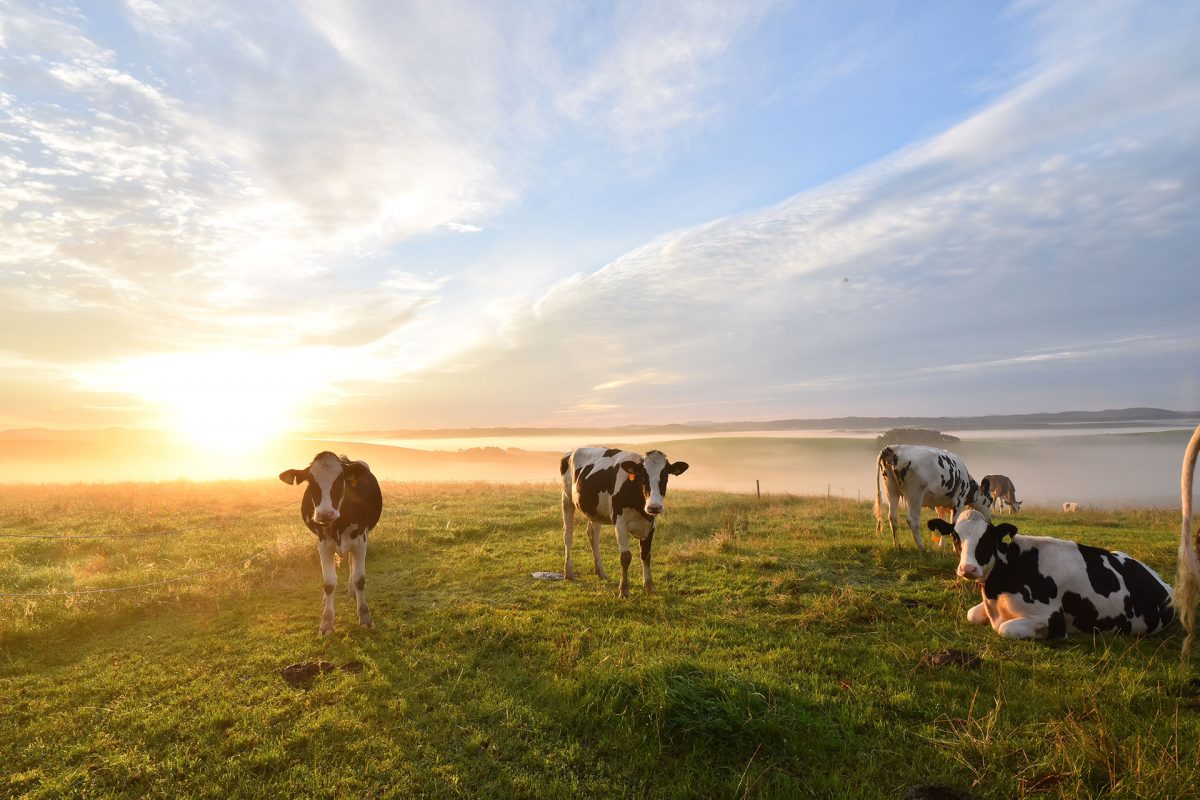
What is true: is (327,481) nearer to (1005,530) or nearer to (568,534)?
(568,534)

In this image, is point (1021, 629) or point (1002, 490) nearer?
point (1021, 629)

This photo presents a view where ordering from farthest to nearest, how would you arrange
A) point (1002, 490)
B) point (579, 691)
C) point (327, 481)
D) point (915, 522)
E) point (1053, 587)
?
point (1002, 490) → point (915, 522) → point (327, 481) → point (1053, 587) → point (579, 691)

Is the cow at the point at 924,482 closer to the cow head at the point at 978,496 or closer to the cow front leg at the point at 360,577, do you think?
the cow head at the point at 978,496

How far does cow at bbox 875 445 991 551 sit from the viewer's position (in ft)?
40.0

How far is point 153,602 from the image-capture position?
9312 millimetres

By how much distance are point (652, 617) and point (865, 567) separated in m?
5.17

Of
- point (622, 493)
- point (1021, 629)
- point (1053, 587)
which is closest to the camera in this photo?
point (1021, 629)

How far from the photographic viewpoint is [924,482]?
12203mm

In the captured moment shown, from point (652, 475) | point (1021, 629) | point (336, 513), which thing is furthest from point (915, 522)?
point (336, 513)

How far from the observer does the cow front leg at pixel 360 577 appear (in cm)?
819

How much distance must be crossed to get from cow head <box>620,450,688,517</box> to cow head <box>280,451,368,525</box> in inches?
182

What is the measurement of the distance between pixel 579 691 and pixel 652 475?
4237 millimetres

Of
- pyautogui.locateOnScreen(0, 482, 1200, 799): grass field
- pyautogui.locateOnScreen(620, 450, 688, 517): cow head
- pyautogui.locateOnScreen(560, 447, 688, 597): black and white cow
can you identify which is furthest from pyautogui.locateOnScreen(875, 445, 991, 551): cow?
pyautogui.locateOnScreen(620, 450, 688, 517): cow head

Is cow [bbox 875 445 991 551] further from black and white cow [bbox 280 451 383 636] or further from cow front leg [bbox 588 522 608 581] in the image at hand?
black and white cow [bbox 280 451 383 636]
